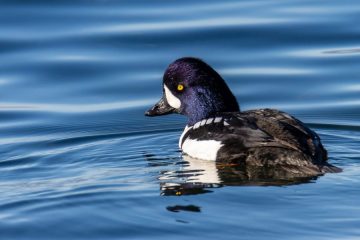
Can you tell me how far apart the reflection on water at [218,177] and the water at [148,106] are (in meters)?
0.03

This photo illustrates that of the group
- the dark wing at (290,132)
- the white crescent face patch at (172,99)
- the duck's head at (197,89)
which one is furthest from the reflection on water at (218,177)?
the white crescent face patch at (172,99)

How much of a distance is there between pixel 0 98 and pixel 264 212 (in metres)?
6.72

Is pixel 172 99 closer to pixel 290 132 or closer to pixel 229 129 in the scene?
pixel 229 129

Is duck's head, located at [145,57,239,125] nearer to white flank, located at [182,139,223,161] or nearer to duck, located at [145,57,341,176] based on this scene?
duck, located at [145,57,341,176]

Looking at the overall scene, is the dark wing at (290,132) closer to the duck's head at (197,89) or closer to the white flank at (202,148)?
the white flank at (202,148)

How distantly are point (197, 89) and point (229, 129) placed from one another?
125 cm

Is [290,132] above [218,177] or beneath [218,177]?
above

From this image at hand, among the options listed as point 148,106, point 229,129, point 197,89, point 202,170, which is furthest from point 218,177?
point 148,106

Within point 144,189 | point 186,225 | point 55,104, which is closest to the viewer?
point 186,225

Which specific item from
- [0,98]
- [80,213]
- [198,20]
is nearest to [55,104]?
[0,98]

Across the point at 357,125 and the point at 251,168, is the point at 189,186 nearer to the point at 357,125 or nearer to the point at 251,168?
the point at 251,168

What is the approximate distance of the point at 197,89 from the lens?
13812 millimetres

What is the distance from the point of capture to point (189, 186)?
11539 mm

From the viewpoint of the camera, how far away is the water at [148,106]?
10.3 metres
